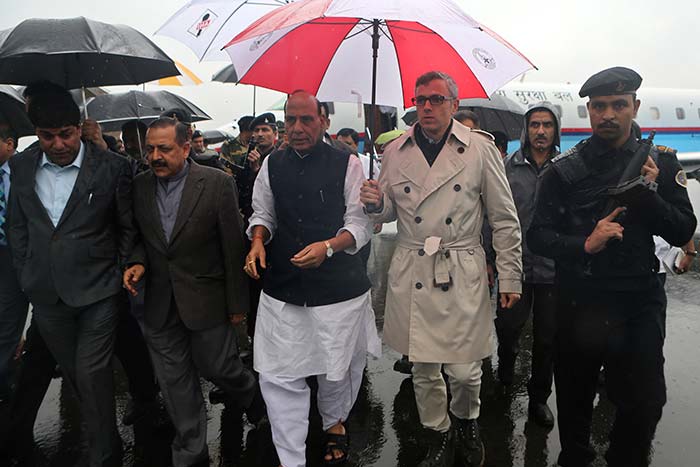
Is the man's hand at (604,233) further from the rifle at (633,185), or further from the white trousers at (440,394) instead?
the white trousers at (440,394)

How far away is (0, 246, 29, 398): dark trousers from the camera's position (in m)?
3.17

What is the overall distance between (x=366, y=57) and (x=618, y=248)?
2.07 metres

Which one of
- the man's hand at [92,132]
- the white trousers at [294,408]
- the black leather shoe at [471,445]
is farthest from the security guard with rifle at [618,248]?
the man's hand at [92,132]

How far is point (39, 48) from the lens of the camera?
308 centimetres

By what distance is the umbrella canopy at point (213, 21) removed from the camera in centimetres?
351

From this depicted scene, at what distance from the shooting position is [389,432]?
356cm

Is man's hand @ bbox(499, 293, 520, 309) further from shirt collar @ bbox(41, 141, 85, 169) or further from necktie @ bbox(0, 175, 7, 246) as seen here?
necktie @ bbox(0, 175, 7, 246)

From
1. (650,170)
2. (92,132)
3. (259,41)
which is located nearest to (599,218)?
(650,170)

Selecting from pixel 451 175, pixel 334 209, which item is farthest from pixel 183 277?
pixel 451 175

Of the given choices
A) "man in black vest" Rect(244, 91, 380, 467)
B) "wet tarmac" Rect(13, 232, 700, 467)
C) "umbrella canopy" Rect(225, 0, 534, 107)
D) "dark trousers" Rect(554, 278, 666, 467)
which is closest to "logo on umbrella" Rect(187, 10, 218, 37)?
"umbrella canopy" Rect(225, 0, 534, 107)

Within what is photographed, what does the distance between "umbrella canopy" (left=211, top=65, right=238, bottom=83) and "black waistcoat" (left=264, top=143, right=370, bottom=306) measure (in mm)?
3134

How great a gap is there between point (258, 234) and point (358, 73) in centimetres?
141

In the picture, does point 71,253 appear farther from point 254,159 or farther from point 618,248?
point 618,248

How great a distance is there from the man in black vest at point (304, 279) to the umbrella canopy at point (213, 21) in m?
0.86
